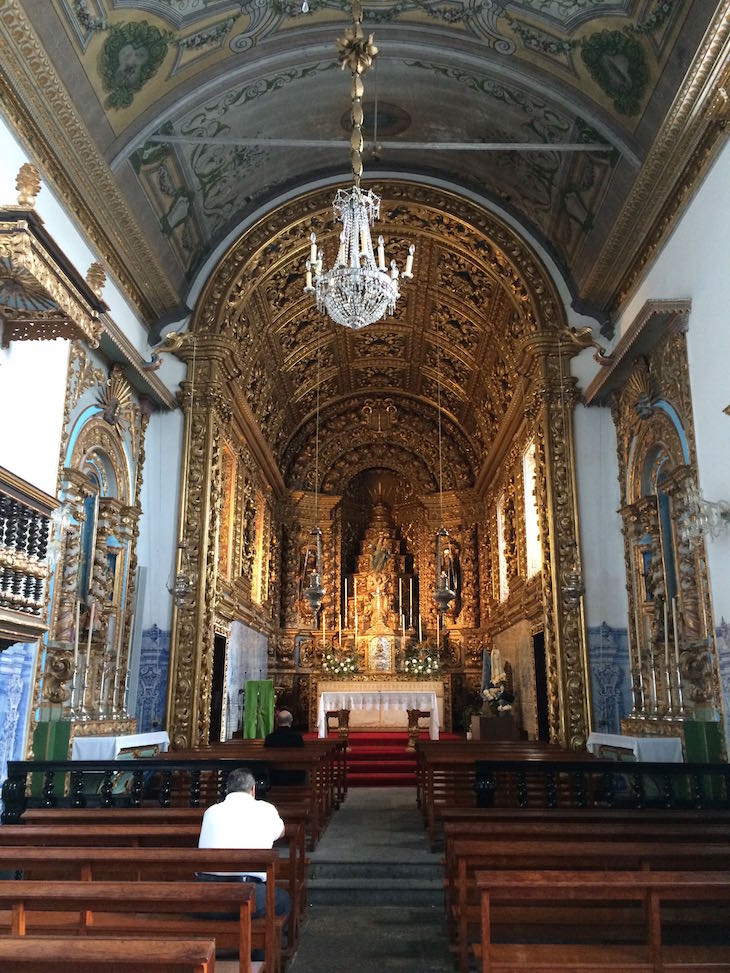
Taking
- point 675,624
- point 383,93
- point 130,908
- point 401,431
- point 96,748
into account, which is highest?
point 383,93

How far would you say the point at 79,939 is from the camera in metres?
2.87

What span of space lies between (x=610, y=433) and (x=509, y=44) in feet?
18.2

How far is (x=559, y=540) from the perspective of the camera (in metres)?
12.4

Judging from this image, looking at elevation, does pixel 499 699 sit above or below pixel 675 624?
below

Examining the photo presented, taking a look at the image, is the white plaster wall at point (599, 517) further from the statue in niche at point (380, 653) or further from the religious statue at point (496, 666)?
the statue in niche at point (380, 653)

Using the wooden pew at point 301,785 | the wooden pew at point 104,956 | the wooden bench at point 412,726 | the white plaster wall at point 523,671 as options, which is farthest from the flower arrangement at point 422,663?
the wooden pew at point 104,956

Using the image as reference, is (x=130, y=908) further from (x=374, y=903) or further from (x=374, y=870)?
(x=374, y=870)

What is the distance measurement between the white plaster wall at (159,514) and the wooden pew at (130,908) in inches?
325

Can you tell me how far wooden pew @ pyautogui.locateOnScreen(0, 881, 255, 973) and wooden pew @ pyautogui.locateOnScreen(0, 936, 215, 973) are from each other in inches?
21.2

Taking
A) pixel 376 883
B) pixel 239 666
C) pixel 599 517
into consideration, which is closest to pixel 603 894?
pixel 376 883

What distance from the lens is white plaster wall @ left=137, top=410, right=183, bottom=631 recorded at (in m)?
12.4

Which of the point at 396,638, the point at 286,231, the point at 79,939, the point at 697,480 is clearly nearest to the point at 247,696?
the point at 396,638

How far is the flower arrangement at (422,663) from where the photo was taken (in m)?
19.9

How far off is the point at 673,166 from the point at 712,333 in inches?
86.6
